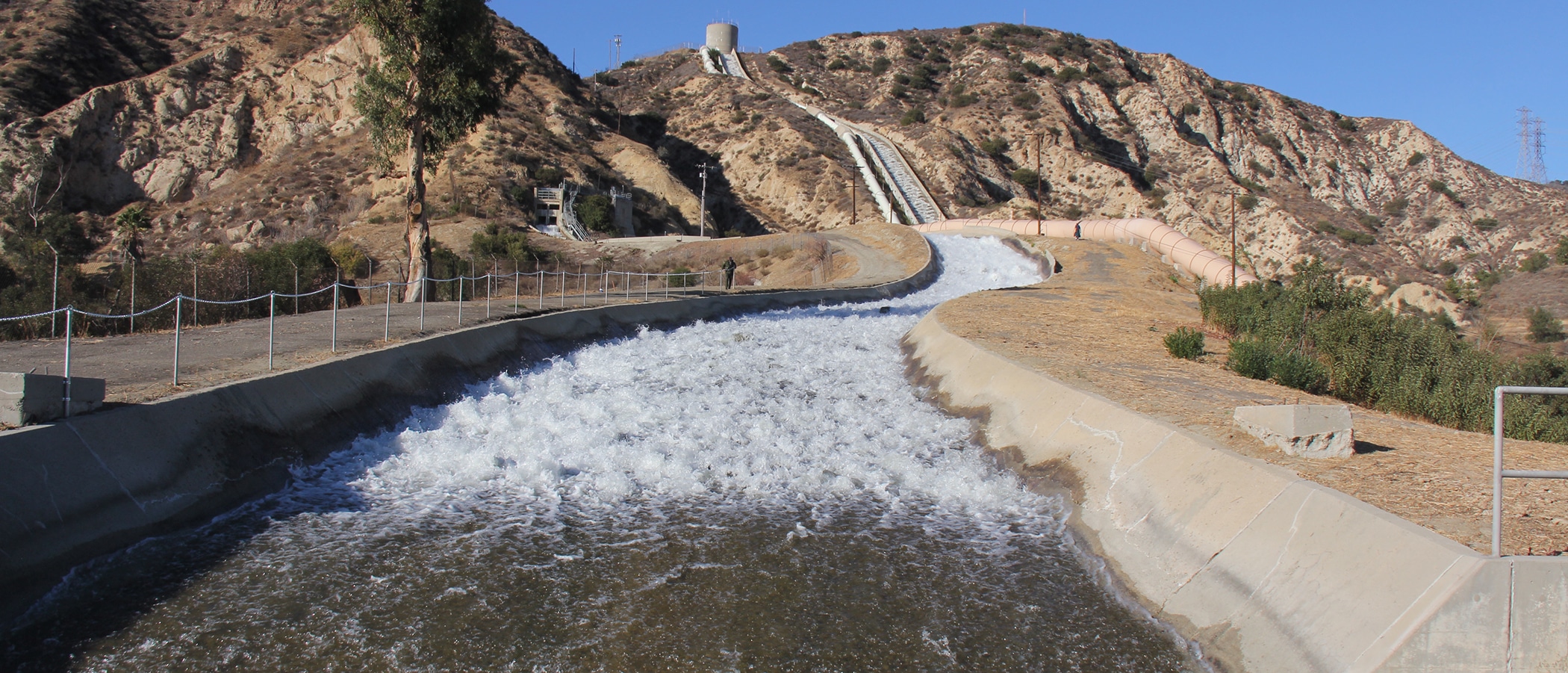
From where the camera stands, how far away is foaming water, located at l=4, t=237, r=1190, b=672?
626 cm

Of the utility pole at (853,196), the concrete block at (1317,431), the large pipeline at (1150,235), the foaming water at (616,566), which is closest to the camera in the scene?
the foaming water at (616,566)

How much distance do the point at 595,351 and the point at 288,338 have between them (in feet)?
20.6

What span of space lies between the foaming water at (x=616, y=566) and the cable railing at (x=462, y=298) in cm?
234

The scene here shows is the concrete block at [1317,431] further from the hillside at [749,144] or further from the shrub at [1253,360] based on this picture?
the hillside at [749,144]

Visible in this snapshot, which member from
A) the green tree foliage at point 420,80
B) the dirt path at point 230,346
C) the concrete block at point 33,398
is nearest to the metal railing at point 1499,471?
the concrete block at point 33,398

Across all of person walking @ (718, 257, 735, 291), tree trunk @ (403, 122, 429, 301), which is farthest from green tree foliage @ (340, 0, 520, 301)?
person walking @ (718, 257, 735, 291)

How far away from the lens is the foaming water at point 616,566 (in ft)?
20.5

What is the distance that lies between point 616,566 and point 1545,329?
151ft

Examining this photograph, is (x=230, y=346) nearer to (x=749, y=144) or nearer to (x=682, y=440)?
(x=682, y=440)

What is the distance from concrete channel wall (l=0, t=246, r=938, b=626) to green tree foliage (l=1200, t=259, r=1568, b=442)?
1297 centimetres

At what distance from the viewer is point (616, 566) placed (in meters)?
7.78

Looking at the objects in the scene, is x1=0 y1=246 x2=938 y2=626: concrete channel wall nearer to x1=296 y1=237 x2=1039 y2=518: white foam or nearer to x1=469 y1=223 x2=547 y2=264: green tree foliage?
x1=296 y1=237 x2=1039 y2=518: white foam

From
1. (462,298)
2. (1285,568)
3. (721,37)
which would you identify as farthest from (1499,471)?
(721,37)

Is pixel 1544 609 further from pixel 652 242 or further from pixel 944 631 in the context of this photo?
pixel 652 242
